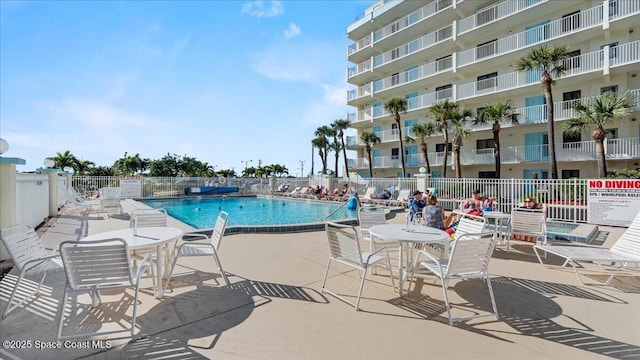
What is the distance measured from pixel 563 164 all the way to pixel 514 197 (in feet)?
32.5

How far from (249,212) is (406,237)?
→ 1290 centimetres

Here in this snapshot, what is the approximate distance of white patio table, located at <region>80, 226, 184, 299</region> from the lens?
3.14m

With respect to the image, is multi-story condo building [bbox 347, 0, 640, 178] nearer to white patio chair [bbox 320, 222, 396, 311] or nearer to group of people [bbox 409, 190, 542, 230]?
group of people [bbox 409, 190, 542, 230]

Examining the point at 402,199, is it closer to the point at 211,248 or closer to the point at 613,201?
the point at 613,201

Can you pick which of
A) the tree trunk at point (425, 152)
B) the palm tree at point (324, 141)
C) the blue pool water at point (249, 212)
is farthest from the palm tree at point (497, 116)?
the palm tree at point (324, 141)

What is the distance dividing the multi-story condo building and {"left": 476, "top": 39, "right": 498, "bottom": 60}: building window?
0.07 meters

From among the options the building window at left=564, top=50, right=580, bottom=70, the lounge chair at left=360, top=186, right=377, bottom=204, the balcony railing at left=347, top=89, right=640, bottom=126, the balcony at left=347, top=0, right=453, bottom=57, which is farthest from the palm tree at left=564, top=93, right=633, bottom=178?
the balcony at left=347, top=0, right=453, bottom=57

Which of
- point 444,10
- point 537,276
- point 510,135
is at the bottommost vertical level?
point 537,276

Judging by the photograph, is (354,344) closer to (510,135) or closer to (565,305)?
(565,305)

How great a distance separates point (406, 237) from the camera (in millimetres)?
3434

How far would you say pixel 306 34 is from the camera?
12.0 m

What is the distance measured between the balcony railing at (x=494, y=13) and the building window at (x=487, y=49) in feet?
4.72

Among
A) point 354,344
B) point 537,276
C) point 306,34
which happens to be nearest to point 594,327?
point 537,276

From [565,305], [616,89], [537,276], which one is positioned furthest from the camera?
[616,89]
